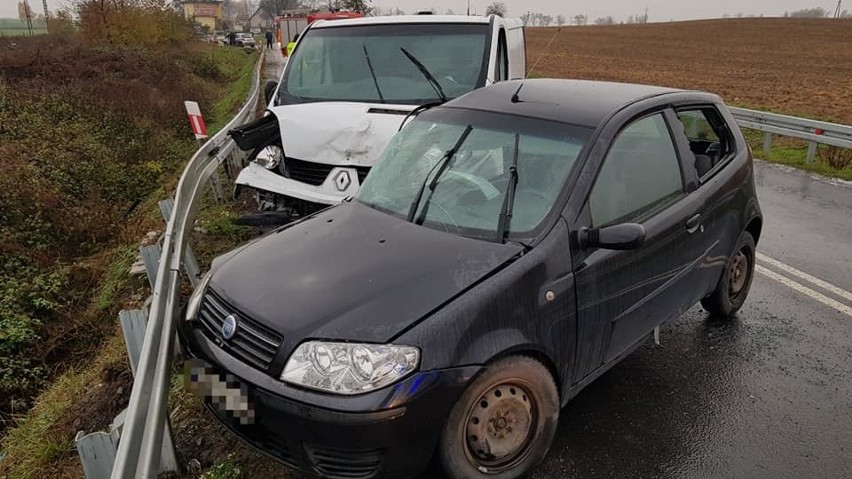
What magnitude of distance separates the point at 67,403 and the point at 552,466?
128 inches

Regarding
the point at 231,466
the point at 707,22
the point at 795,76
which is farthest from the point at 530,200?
the point at 707,22

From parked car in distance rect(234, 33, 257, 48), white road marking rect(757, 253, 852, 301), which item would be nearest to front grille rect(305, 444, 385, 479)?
white road marking rect(757, 253, 852, 301)

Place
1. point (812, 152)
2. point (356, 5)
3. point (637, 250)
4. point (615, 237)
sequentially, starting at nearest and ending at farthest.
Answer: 1. point (615, 237)
2. point (637, 250)
3. point (812, 152)
4. point (356, 5)

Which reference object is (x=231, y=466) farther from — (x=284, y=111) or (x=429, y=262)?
(x=284, y=111)

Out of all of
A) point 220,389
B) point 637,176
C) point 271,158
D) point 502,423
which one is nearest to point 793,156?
point 637,176

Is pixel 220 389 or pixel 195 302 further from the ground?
pixel 195 302

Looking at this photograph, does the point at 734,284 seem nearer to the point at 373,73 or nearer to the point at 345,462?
the point at 345,462

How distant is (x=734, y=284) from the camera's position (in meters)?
4.53

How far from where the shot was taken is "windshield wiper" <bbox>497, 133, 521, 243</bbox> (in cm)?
293

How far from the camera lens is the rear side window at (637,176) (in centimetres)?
312

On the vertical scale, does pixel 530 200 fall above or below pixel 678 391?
above

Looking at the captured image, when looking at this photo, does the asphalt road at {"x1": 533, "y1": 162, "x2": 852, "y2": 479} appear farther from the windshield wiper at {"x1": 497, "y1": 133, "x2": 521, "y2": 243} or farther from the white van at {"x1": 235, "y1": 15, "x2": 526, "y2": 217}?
the white van at {"x1": 235, "y1": 15, "x2": 526, "y2": 217}

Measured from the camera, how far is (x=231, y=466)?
2836 mm

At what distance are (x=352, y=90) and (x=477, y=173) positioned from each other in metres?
3.36
